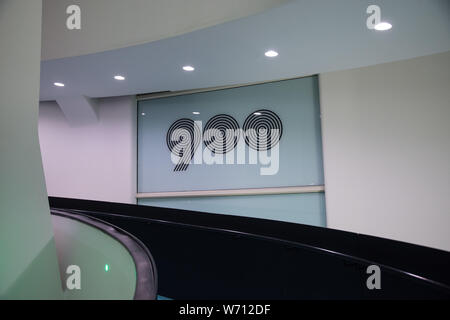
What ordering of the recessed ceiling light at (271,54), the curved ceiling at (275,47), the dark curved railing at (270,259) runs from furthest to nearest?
1. the recessed ceiling light at (271,54)
2. the curved ceiling at (275,47)
3. the dark curved railing at (270,259)

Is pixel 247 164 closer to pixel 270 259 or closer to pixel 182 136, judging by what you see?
pixel 182 136

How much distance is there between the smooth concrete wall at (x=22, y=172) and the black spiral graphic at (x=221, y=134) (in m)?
5.07

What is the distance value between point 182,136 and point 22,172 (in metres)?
5.73

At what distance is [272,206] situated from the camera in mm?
6730

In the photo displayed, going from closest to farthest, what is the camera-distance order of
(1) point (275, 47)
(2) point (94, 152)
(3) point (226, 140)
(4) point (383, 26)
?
(4) point (383, 26) < (1) point (275, 47) < (3) point (226, 140) < (2) point (94, 152)

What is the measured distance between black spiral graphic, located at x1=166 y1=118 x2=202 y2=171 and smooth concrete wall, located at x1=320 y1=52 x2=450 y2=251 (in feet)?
8.02

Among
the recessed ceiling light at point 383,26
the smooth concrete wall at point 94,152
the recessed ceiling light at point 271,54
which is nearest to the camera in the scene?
the recessed ceiling light at point 383,26

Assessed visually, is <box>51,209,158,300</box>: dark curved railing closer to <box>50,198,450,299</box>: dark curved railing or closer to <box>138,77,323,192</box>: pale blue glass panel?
<box>50,198,450,299</box>: dark curved railing

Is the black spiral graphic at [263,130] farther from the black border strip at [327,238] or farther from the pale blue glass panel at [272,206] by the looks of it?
the black border strip at [327,238]

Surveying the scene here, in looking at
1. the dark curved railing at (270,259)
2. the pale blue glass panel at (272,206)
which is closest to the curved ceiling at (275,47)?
the pale blue glass panel at (272,206)

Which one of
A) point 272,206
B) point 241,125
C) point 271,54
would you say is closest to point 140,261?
point 271,54

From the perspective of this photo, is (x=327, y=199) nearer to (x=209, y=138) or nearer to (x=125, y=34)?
(x=209, y=138)

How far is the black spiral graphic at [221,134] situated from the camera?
7086 millimetres

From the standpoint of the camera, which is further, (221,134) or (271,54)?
(221,134)
